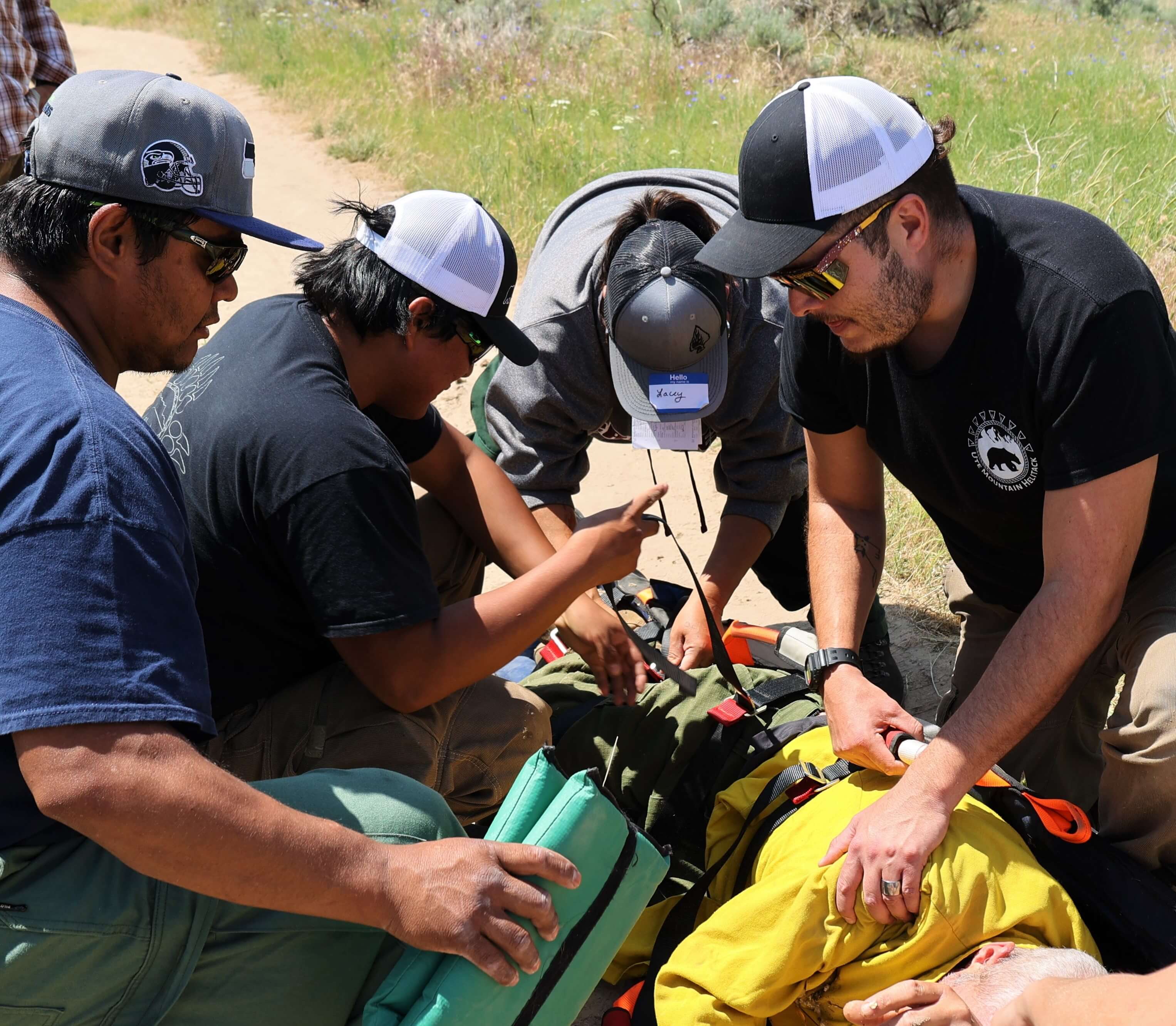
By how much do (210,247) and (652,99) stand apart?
791 cm

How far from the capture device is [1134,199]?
5.84 metres

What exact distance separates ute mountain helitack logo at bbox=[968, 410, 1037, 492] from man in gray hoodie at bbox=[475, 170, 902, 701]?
0.90 m

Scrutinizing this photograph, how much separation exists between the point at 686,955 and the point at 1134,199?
16.7 feet

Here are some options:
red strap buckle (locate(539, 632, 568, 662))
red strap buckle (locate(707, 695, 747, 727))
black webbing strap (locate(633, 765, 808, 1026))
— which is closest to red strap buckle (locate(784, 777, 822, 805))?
black webbing strap (locate(633, 765, 808, 1026))

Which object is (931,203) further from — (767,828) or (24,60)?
(24,60)

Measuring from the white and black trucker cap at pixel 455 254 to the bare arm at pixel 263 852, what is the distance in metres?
1.40

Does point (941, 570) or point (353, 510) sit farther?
point (941, 570)

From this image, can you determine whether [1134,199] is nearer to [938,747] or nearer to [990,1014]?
[938,747]

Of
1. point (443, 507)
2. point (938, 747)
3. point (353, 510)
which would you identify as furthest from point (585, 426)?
point (938, 747)

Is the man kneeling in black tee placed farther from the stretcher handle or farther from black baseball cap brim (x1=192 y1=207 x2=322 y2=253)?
the stretcher handle

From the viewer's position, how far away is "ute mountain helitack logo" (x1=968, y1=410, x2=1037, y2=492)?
260cm

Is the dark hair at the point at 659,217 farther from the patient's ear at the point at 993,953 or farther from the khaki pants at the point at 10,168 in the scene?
the khaki pants at the point at 10,168

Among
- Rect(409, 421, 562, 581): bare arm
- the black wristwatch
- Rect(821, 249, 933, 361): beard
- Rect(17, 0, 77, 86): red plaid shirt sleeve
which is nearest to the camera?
Rect(821, 249, 933, 361): beard

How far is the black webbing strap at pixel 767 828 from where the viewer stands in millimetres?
2584
